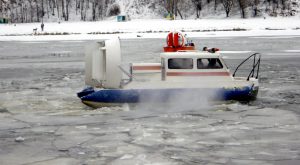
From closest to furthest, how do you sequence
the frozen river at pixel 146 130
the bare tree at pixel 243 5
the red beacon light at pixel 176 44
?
the frozen river at pixel 146 130 → the red beacon light at pixel 176 44 → the bare tree at pixel 243 5

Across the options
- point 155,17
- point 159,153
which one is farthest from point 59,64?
point 155,17

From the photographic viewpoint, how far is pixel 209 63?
44.4 feet

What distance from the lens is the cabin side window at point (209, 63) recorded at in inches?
530

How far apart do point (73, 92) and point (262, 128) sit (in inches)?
294

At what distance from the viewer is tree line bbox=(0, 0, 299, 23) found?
75750mm

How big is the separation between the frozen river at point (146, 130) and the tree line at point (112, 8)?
62247 mm

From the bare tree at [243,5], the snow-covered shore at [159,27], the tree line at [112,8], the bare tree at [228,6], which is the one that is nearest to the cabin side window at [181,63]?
the snow-covered shore at [159,27]

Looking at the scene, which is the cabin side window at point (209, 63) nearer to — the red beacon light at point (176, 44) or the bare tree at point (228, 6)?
the red beacon light at point (176, 44)

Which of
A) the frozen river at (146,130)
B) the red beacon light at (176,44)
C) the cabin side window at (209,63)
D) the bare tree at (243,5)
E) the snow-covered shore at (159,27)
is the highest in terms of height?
the bare tree at (243,5)

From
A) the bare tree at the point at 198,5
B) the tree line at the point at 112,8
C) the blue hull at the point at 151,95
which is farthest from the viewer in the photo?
the bare tree at the point at 198,5

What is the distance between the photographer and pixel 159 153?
8.34 metres

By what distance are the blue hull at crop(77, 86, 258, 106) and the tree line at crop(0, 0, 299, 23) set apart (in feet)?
203

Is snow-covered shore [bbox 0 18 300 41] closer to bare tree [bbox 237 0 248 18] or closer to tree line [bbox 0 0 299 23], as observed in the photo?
bare tree [bbox 237 0 248 18]

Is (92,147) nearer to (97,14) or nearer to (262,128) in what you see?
(262,128)
